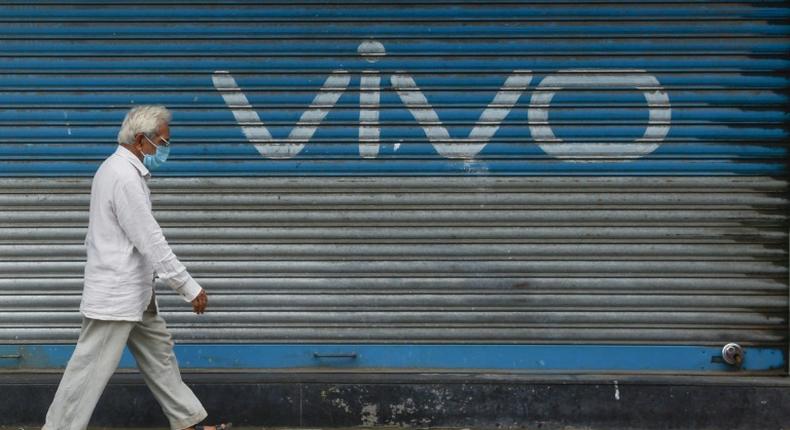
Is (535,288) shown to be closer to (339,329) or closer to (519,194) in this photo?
(519,194)

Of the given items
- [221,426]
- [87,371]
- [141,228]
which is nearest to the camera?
[141,228]

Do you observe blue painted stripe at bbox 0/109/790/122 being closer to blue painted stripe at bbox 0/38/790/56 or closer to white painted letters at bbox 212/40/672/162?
white painted letters at bbox 212/40/672/162

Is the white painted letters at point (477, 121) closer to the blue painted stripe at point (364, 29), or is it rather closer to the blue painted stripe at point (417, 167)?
the blue painted stripe at point (417, 167)

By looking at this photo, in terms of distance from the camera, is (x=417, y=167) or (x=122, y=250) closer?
(x=122, y=250)

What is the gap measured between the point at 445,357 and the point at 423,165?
1175 millimetres

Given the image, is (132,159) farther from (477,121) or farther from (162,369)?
(477,121)

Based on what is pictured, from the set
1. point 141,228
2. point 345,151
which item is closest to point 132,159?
point 141,228

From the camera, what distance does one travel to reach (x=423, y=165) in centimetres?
708

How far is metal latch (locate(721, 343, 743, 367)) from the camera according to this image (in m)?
7.02

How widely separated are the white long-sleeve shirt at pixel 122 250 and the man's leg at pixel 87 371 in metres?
0.10

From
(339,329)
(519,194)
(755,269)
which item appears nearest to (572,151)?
(519,194)

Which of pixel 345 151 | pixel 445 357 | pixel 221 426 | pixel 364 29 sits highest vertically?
pixel 364 29

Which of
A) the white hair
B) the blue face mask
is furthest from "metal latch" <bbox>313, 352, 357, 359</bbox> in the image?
the white hair

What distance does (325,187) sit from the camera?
23.3 ft
